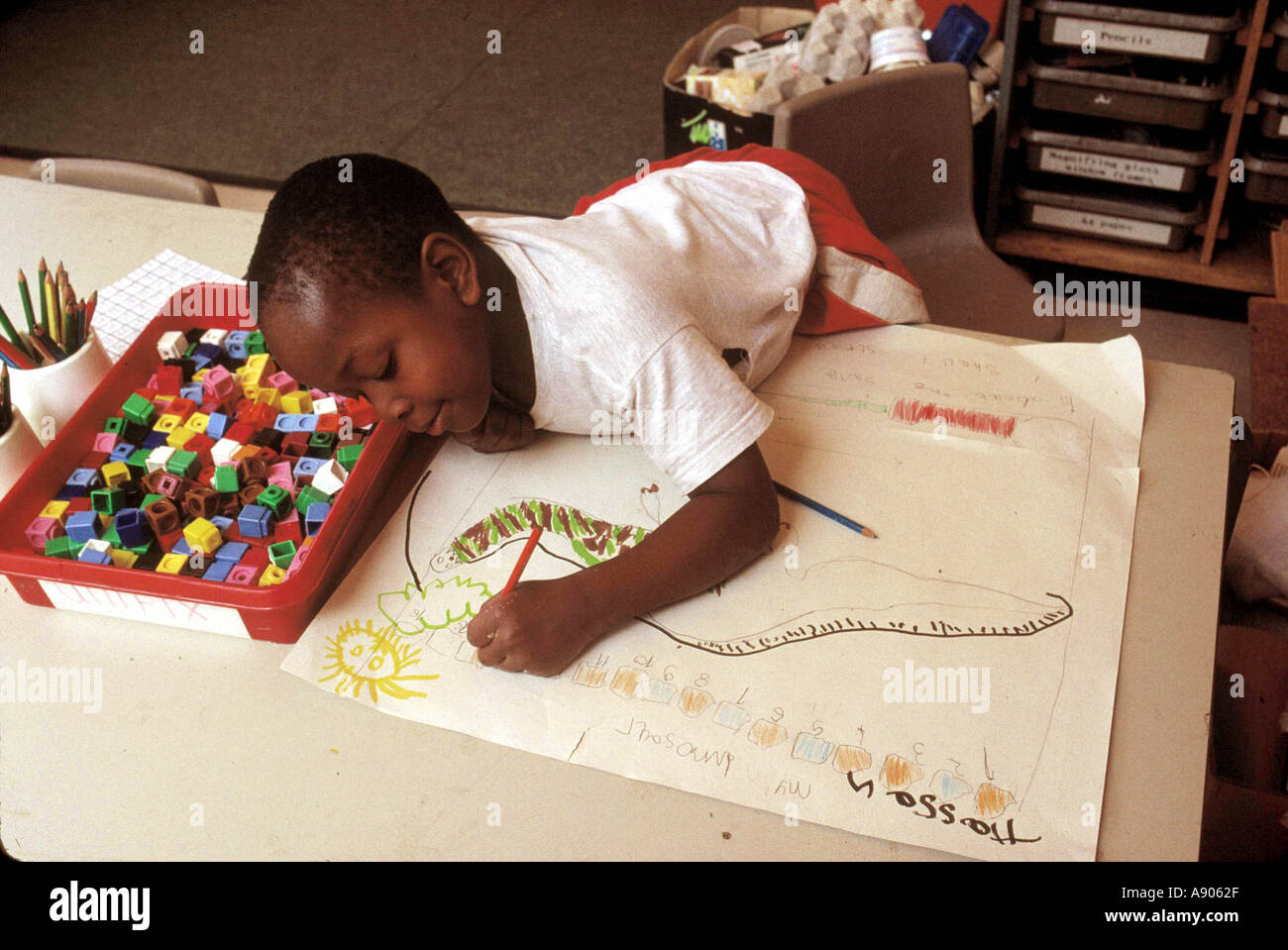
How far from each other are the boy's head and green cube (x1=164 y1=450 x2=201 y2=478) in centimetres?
16

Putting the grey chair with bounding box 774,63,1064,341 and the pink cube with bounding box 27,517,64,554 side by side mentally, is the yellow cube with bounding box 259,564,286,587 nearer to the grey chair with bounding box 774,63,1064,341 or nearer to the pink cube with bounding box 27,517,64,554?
the pink cube with bounding box 27,517,64,554

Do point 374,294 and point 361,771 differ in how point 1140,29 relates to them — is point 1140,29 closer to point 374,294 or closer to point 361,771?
point 374,294

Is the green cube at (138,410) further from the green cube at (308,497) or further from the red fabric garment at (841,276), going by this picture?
the red fabric garment at (841,276)

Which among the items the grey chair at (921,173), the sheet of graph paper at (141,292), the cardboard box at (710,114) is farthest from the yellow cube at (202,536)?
the cardboard box at (710,114)

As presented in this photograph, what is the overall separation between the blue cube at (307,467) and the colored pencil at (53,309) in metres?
0.27

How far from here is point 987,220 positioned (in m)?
2.07

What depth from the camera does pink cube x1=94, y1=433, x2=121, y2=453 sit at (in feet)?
3.13

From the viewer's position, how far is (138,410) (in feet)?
3.20

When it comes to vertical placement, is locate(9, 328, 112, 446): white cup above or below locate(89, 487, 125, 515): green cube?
above

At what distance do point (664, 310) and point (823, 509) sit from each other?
0.72ft

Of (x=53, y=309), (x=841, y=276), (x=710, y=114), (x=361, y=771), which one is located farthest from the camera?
(x=710, y=114)

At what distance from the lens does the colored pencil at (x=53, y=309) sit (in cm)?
96

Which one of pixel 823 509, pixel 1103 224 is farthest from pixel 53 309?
pixel 1103 224

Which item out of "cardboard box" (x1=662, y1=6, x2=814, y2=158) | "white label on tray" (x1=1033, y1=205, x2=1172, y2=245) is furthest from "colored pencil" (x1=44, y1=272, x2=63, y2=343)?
"white label on tray" (x1=1033, y1=205, x2=1172, y2=245)
